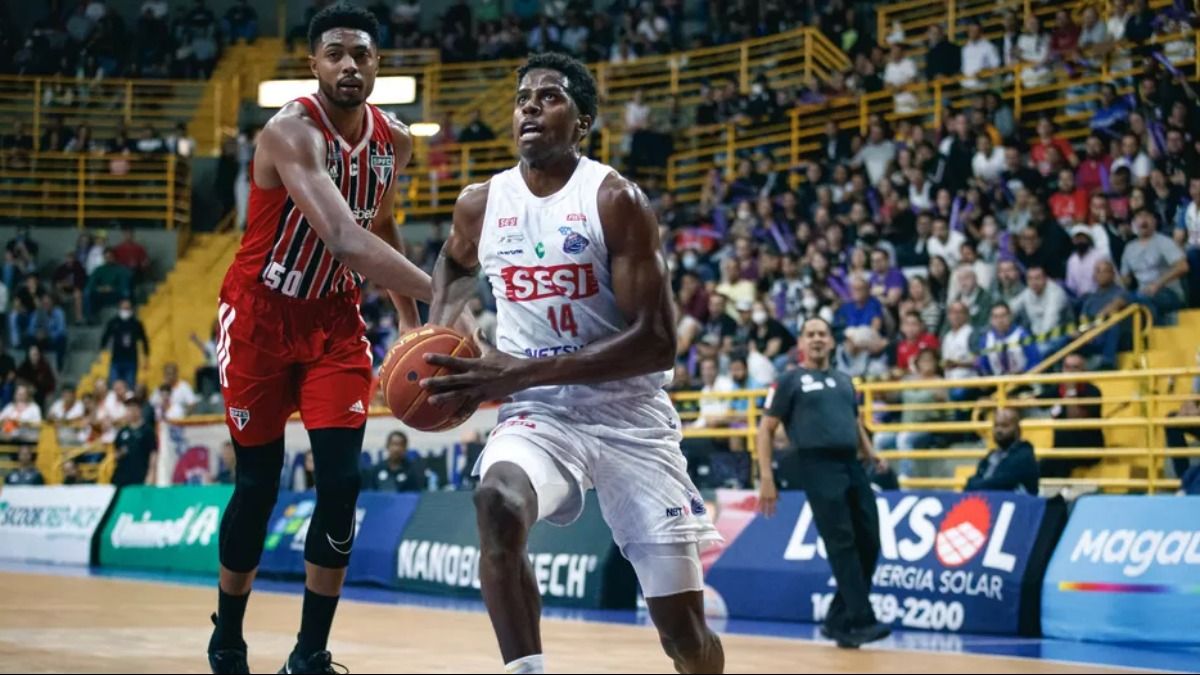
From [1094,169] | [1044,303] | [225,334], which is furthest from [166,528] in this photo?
[225,334]

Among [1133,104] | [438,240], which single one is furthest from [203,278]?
[1133,104]

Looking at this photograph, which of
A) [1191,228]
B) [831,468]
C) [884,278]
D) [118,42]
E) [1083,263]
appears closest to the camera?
[831,468]

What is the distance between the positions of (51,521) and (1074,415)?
45.0ft

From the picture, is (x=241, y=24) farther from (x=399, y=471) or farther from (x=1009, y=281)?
(x=1009, y=281)

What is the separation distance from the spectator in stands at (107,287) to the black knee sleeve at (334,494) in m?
21.8

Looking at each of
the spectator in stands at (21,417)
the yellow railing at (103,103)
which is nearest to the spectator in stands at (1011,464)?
the spectator in stands at (21,417)

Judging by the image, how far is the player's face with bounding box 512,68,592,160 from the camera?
549 cm

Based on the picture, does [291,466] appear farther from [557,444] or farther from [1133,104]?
[557,444]

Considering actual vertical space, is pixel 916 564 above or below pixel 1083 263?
below

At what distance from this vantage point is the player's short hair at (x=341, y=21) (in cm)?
631

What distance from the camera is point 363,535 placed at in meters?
17.2

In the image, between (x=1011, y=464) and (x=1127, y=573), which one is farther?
(x=1011, y=464)

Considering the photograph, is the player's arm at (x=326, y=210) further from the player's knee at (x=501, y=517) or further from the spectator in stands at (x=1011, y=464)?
the spectator in stands at (x=1011, y=464)

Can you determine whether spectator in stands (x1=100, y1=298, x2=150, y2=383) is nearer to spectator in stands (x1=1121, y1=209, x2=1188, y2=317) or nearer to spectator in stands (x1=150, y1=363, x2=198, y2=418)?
spectator in stands (x1=150, y1=363, x2=198, y2=418)
